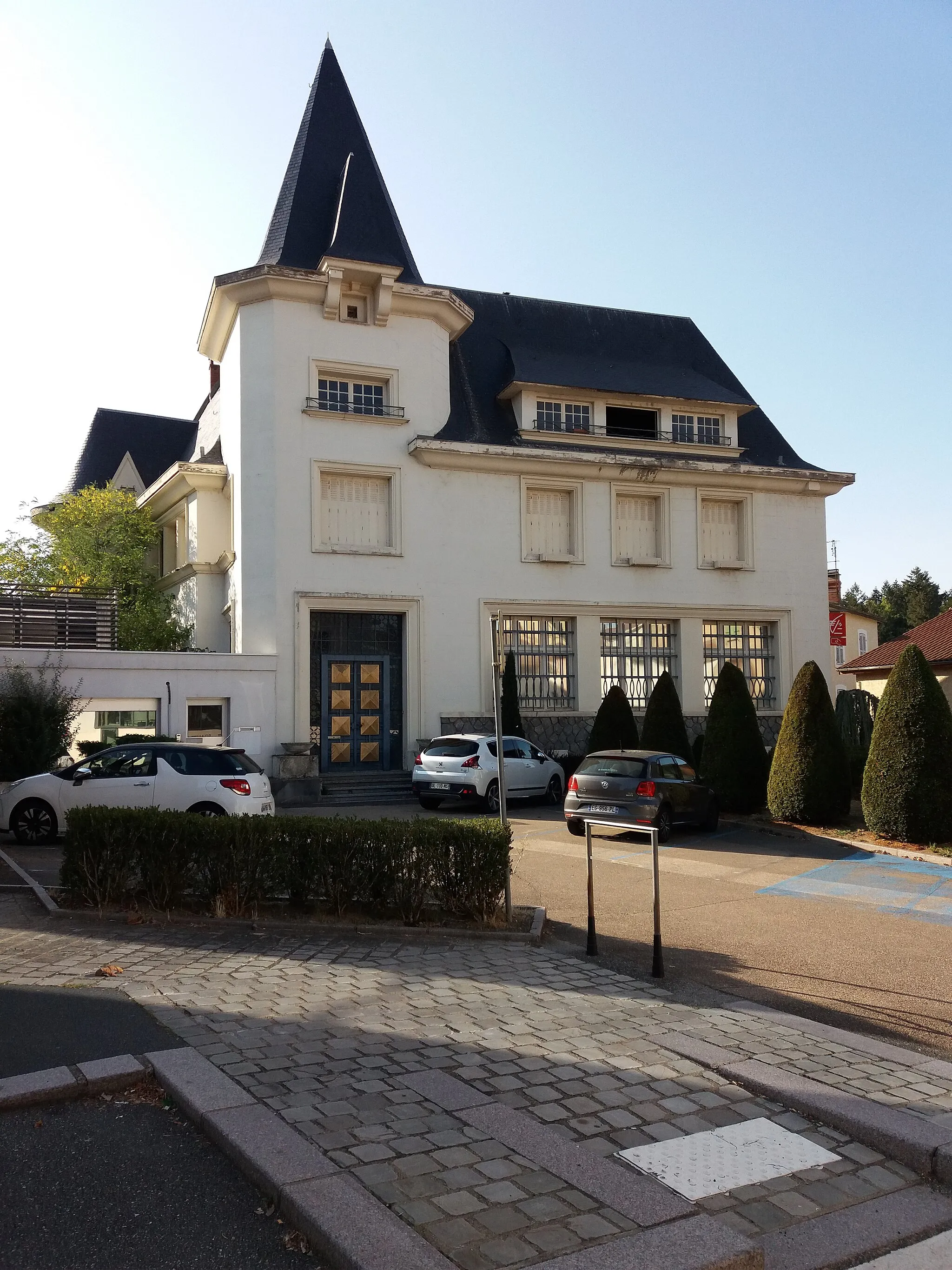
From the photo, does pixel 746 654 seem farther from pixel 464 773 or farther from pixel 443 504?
pixel 464 773

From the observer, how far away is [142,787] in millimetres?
14164

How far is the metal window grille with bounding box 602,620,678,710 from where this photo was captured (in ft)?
89.4

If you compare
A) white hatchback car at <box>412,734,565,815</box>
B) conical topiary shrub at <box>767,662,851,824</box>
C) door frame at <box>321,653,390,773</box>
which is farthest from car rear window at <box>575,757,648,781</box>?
door frame at <box>321,653,390,773</box>

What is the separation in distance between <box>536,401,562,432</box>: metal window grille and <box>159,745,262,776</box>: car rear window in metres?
15.5

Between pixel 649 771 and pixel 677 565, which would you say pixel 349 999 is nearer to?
pixel 649 771

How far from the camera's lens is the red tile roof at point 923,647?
40.8 m

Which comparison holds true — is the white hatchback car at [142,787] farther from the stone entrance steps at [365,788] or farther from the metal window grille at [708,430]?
the metal window grille at [708,430]

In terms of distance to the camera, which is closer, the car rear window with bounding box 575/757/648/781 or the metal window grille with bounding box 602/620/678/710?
the car rear window with bounding box 575/757/648/781

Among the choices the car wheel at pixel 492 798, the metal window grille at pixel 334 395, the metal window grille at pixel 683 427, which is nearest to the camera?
the car wheel at pixel 492 798

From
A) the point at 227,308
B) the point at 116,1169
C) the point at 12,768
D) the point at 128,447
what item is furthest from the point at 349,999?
the point at 128,447

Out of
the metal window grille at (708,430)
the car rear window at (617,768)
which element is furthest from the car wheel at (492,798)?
the metal window grille at (708,430)

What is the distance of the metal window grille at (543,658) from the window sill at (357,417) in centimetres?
555

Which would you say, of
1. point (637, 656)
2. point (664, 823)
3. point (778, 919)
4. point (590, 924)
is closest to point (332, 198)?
point (637, 656)

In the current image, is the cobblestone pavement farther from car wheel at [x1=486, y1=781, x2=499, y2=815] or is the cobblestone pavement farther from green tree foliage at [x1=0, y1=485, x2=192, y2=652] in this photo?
green tree foliage at [x1=0, y1=485, x2=192, y2=652]
